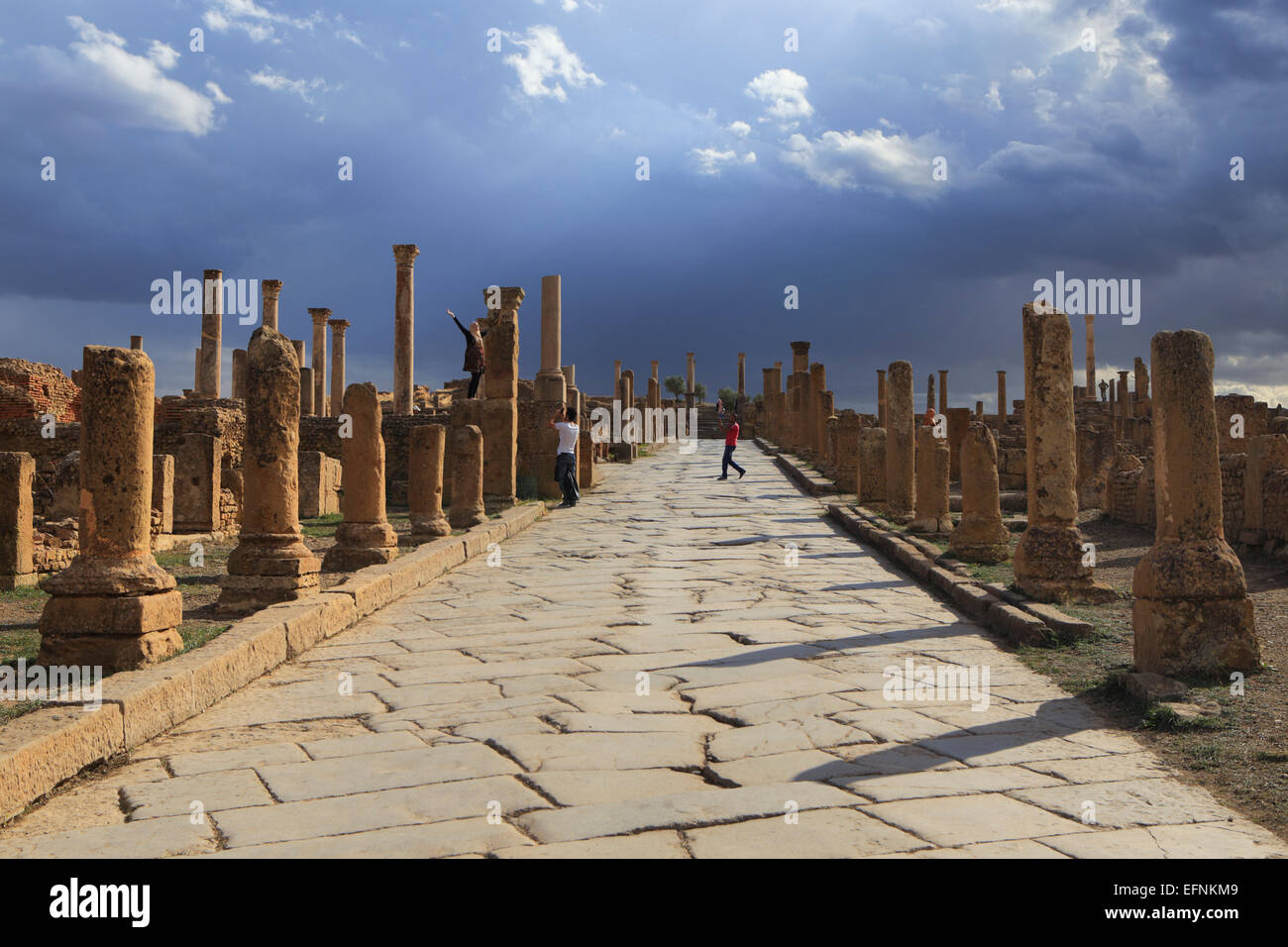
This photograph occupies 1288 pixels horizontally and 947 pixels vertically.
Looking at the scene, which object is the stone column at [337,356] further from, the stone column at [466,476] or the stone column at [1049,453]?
the stone column at [1049,453]

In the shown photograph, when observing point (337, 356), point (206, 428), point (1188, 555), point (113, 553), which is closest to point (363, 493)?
point (113, 553)

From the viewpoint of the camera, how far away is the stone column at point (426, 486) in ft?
37.6

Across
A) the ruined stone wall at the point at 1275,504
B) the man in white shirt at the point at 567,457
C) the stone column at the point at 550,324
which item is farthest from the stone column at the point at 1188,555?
the stone column at the point at 550,324

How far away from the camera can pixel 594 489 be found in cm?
1934

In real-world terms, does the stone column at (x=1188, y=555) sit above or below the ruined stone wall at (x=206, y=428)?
below

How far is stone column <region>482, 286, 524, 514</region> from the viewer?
49.1 feet

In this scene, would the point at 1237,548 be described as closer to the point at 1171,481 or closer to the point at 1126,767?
the point at 1171,481

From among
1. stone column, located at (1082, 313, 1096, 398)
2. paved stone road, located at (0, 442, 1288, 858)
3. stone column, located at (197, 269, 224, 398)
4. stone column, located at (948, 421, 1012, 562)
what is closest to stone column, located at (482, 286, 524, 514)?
stone column, located at (948, 421, 1012, 562)

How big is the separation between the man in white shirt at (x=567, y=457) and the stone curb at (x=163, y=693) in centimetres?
Answer: 782

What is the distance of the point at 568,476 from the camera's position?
16109mm

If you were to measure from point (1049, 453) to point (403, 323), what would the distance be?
20.8 meters

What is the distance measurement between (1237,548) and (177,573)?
11.6m

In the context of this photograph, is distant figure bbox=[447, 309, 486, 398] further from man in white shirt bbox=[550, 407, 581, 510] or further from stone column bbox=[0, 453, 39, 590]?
stone column bbox=[0, 453, 39, 590]
